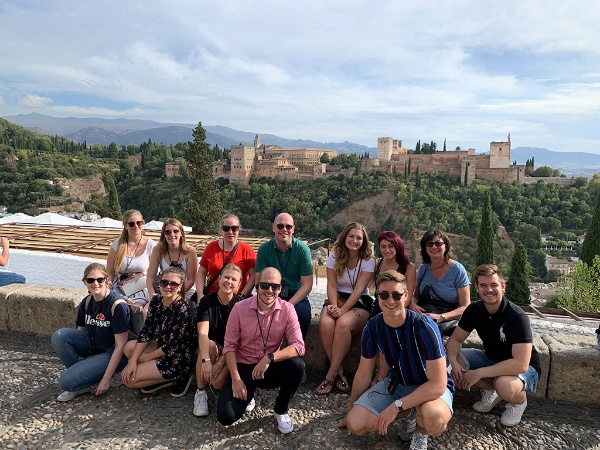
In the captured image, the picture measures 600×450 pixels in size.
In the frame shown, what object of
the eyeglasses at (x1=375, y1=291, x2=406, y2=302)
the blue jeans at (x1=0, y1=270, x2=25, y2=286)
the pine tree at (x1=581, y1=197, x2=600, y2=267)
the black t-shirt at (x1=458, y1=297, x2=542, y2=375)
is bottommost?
the pine tree at (x1=581, y1=197, x2=600, y2=267)

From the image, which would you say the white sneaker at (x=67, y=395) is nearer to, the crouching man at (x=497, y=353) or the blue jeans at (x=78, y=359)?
the blue jeans at (x=78, y=359)

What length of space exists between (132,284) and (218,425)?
1.52m

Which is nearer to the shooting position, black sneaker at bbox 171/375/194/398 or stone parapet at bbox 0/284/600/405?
stone parapet at bbox 0/284/600/405

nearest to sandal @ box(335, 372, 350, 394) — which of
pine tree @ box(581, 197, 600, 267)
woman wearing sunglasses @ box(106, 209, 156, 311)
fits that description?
woman wearing sunglasses @ box(106, 209, 156, 311)

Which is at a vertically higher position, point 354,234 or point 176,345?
point 354,234

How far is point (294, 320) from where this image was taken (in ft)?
8.38

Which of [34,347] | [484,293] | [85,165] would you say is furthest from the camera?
[85,165]

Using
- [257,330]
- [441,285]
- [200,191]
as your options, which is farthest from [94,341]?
[200,191]

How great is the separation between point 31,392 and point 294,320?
1841 millimetres

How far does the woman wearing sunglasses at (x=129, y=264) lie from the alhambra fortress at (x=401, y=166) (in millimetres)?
56779

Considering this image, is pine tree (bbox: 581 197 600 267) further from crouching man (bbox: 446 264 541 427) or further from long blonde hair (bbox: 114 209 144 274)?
long blonde hair (bbox: 114 209 144 274)

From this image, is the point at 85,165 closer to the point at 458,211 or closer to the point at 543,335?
the point at 458,211

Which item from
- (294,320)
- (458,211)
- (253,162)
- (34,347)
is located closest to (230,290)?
(294,320)

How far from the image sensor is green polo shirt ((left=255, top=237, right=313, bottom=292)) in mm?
3102
